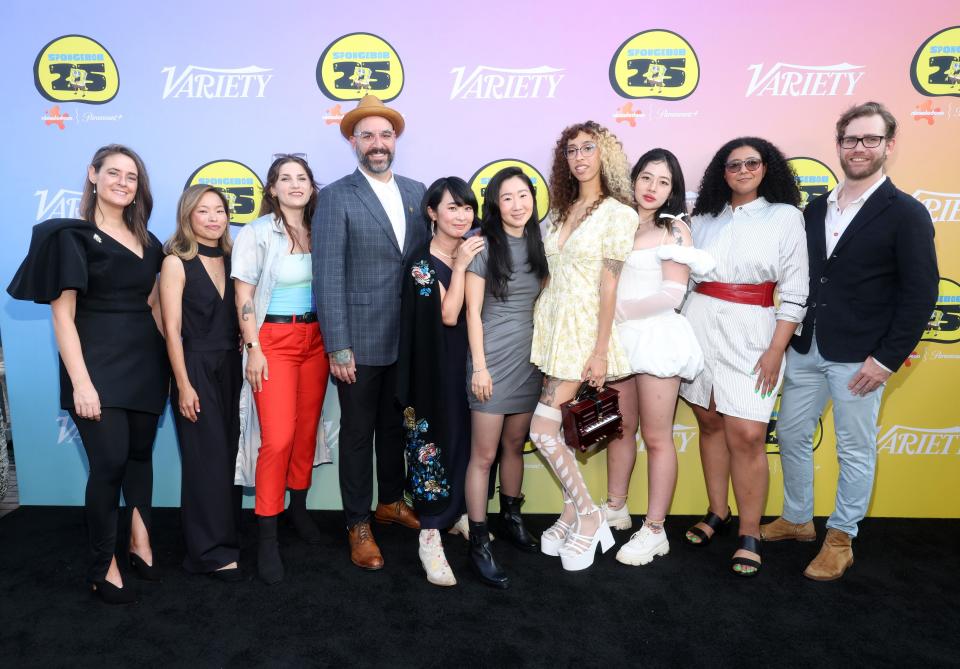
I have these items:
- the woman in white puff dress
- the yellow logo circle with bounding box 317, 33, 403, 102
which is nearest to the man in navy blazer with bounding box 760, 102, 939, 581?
the woman in white puff dress

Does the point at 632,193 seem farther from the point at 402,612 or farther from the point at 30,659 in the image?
the point at 30,659

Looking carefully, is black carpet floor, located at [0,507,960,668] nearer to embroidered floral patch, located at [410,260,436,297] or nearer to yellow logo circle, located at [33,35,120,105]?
embroidered floral patch, located at [410,260,436,297]

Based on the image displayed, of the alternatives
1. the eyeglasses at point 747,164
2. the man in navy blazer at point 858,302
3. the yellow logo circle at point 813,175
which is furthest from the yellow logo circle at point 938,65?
the eyeglasses at point 747,164

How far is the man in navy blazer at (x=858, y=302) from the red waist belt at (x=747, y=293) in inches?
8.8

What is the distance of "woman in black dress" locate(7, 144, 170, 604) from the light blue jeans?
3030mm

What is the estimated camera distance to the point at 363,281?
8.82 feet

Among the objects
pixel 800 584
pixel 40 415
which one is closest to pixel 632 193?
pixel 800 584

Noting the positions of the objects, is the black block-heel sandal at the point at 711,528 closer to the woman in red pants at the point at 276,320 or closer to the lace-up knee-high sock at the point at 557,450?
the lace-up knee-high sock at the point at 557,450

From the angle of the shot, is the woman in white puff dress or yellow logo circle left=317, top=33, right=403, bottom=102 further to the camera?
yellow logo circle left=317, top=33, right=403, bottom=102

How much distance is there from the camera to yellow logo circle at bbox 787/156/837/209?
3.21 m

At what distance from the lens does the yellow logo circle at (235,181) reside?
3.31 m

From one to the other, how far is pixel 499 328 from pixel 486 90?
4.78 feet

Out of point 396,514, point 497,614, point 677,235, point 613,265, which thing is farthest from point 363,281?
point 497,614

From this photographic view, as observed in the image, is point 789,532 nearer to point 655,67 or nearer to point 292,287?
point 655,67
